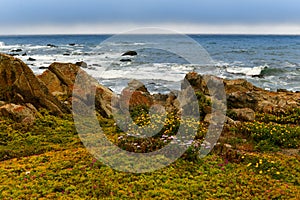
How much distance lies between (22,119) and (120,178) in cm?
589

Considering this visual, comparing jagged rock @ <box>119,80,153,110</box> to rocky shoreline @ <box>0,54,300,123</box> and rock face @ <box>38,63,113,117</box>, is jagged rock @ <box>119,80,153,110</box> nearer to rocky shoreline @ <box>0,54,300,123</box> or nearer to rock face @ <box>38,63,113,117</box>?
rocky shoreline @ <box>0,54,300,123</box>

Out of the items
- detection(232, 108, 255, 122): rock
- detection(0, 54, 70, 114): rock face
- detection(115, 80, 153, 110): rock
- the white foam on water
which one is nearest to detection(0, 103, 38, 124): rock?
detection(0, 54, 70, 114): rock face

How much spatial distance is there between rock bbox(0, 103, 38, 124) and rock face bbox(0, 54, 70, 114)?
1.81ft

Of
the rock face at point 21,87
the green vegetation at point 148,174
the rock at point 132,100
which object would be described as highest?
the rock face at point 21,87

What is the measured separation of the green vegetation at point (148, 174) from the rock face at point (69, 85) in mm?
2581

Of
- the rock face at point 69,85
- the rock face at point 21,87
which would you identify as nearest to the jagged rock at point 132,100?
the rock face at point 69,85

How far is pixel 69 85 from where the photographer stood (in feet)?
61.3

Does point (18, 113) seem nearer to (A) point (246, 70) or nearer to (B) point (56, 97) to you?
(B) point (56, 97)

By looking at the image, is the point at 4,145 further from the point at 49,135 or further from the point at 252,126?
the point at 252,126

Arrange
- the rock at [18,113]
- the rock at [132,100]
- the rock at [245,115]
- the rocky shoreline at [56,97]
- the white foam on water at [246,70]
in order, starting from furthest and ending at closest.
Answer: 1. the white foam on water at [246,70]
2. the rock at [132,100]
3. the rock at [245,115]
4. the rocky shoreline at [56,97]
5. the rock at [18,113]

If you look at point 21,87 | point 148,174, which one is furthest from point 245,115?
point 21,87

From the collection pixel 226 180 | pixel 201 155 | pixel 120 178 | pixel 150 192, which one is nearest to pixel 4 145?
pixel 120 178

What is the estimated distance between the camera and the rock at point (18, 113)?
12547 millimetres

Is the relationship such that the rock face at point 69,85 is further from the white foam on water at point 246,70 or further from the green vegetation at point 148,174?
the white foam on water at point 246,70
